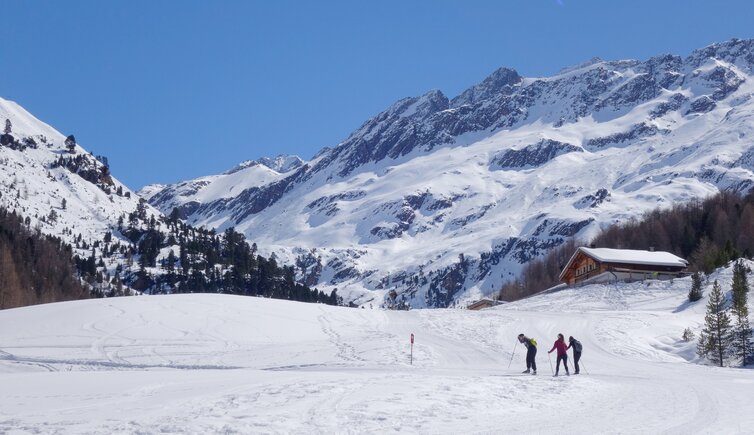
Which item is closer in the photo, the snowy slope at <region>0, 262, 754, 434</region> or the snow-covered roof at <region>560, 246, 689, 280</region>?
the snowy slope at <region>0, 262, 754, 434</region>

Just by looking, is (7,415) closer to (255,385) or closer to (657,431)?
(255,385)

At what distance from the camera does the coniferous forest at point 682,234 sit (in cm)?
12406

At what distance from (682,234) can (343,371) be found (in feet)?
381

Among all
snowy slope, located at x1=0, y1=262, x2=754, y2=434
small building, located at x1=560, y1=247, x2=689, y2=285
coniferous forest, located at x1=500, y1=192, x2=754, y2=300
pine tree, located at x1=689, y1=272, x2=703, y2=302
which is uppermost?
coniferous forest, located at x1=500, y1=192, x2=754, y2=300

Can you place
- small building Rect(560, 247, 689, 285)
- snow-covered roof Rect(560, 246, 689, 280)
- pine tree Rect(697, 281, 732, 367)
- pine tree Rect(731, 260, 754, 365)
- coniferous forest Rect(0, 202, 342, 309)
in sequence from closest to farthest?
pine tree Rect(697, 281, 732, 367) < pine tree Rect(731, 260, 754, 365) < small building Rect(560, 247, 689, 285) < snow-covered roof Rect(560, 246, 689, 280) < coniferous forest Rect(0, 202, 342, 309)

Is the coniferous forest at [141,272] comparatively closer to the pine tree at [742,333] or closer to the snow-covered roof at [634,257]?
the snow-covered roof at [634,257]

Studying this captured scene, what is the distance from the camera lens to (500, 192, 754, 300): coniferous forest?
12406cm

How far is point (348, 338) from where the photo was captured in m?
46.9

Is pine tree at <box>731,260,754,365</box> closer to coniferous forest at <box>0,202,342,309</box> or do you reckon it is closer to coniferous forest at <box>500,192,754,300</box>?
coniferous forest at <box>500,192,754,300</box>

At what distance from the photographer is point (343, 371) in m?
32.4

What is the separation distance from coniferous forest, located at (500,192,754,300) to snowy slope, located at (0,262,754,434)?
163 feet

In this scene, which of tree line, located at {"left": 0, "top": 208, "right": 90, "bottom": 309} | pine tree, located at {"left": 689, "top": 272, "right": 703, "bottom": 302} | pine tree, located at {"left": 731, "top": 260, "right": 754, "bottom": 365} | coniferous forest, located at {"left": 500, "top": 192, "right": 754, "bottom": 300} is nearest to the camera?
pine tree, located at {"left": 731, "top": 260, "right": 754, "bottom": 365}

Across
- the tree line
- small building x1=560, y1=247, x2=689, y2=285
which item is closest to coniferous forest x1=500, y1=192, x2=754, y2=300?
small building x1=560, y1=247, x2=689, y2=285

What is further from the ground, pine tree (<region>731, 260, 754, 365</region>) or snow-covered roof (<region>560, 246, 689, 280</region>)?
snow-covered roof (<region>560, 246, 689, 280</region>)
